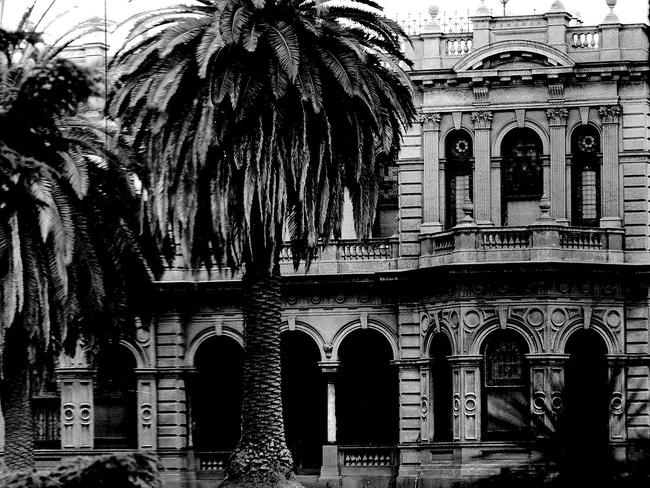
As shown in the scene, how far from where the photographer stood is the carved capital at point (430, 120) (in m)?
43.0

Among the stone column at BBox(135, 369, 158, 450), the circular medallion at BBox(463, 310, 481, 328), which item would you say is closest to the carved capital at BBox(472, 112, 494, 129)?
the circular medallion at BBox(463, 310, 481, 328)

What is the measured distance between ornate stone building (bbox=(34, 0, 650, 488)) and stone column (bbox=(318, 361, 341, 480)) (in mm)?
56

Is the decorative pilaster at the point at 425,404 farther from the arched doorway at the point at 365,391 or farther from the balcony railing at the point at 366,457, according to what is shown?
the arched doorway at the point at 365,391

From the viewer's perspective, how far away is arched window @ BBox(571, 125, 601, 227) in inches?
1661

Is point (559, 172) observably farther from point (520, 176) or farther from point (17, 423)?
point (17, 423)

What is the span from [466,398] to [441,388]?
5.08 feet

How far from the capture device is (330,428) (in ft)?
141

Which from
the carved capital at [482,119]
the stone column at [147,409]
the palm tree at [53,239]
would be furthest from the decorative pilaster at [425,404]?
the palm tree at [53,239]

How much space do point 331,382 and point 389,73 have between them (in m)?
12.1

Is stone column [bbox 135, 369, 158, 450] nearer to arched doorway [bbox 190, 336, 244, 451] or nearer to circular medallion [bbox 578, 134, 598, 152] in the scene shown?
arched doorway [bbox 190, 336, 244, 451]

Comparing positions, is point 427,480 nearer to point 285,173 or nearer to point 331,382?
point 331,382

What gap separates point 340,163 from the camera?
109 feet

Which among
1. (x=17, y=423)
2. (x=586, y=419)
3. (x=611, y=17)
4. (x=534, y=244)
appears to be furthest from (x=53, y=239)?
(x=586, y=419)

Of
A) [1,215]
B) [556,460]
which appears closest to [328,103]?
[1,215]
